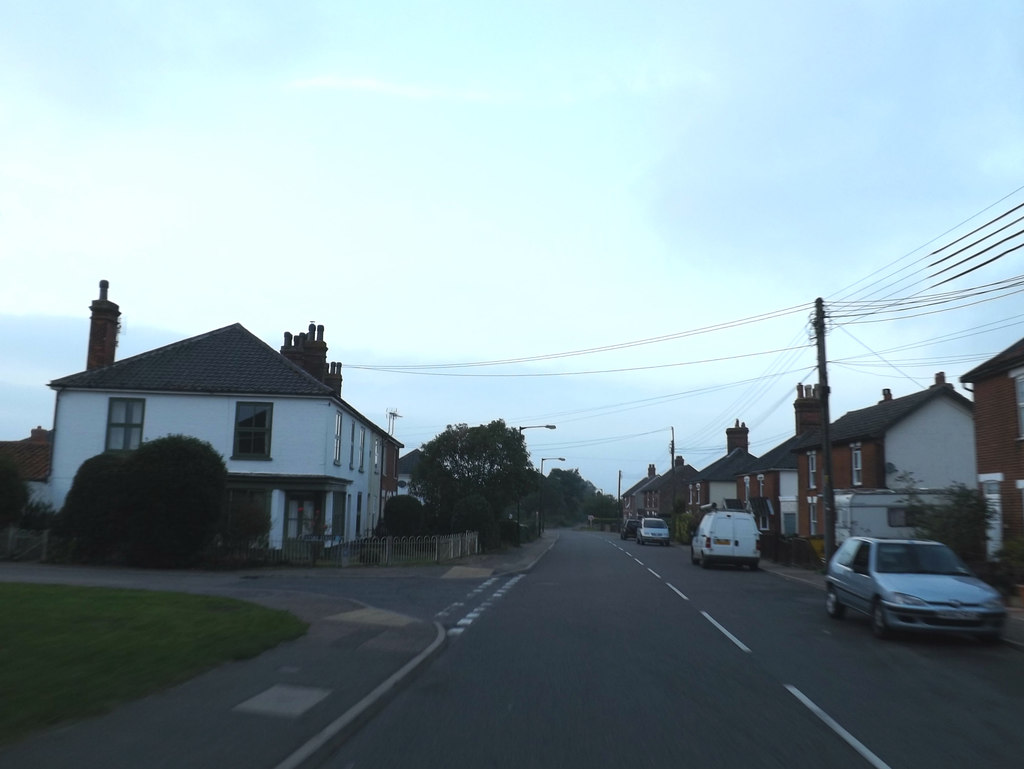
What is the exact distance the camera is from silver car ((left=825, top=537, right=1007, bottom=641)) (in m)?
13.2

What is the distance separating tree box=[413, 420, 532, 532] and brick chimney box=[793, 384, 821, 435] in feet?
51.5

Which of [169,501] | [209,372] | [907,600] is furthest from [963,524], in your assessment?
[209,372]

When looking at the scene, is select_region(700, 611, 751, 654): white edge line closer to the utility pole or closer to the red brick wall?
the red brick wall

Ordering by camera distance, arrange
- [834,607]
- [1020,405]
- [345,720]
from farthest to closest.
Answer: [1020,405] < [834,607] < [345,720]

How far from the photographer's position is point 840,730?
782cm

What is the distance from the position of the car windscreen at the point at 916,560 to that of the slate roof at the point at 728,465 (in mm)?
53410

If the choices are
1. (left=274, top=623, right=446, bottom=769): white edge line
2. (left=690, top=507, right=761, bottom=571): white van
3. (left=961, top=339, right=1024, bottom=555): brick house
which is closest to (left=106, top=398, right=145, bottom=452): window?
(left=690, top=507, right=761, bottom=571): white van

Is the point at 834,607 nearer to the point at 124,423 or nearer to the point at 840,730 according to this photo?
the point at 840,730

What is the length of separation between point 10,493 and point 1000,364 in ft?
88.1

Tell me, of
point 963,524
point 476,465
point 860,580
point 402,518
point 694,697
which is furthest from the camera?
point 476,465

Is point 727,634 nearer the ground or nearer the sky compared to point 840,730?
nearer the sky

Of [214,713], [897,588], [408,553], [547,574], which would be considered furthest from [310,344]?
[214,713]

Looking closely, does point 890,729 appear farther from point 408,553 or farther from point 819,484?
point 819,484

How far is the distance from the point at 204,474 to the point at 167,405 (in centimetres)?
708
